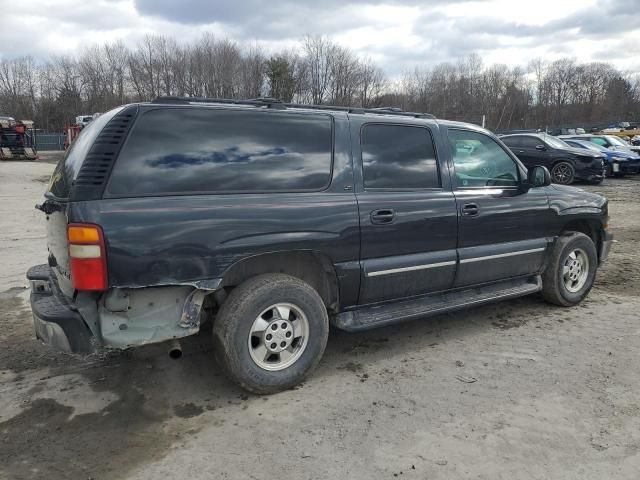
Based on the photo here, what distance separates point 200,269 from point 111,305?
1.80ft

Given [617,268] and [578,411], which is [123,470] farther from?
[617,268]

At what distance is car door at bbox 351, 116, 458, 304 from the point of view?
3844 mm

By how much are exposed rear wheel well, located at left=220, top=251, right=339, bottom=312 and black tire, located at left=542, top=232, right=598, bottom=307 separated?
2577 millimetres

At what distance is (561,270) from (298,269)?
296cm

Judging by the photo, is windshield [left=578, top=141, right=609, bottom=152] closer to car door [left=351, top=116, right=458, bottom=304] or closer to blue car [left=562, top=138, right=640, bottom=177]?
blue car [left=562, top=138, right=640, bottom=177]

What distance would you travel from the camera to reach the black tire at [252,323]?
3.33 meters

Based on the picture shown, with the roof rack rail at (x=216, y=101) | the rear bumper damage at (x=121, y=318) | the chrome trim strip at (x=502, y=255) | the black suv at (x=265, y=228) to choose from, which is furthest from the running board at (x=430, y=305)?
the roof rack rail at (x=216, y=101)

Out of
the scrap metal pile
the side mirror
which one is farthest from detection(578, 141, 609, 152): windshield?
the scrap metal pile

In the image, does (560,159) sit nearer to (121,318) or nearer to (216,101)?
(216,101)

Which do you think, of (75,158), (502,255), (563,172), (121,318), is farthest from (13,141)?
(502,255)

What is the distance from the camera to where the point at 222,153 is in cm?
333

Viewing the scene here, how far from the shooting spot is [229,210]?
3.24 meters

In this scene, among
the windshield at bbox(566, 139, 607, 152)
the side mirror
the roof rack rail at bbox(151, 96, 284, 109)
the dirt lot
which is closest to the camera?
the dirt lot

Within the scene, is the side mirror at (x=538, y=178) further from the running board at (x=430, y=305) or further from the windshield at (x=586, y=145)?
the windshield at (x=586, y=145)
